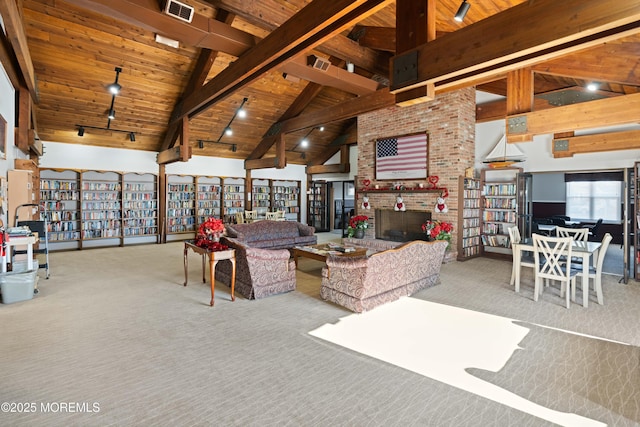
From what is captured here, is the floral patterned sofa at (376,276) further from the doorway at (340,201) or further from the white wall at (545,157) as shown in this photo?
the doorway at (340,201)

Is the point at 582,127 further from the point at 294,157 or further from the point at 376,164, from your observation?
the point at 294,157

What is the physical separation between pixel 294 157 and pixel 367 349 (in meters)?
11.1

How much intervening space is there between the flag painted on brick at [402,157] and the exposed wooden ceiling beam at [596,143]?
2.85 m

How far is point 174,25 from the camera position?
4.66 m

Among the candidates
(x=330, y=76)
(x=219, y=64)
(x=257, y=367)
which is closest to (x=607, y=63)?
(x=330, y=76)

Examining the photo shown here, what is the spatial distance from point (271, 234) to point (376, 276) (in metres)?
4.01

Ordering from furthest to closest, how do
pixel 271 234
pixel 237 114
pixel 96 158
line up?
pixel 237 114
pixel 96 158
pixel 271 234

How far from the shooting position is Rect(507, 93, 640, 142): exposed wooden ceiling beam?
490 centimetres

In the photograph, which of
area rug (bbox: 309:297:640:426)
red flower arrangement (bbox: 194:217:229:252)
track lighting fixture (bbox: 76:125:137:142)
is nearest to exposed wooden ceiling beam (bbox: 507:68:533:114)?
area rug (bbox: 309:297:640:426)

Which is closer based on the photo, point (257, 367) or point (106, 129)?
point (257, 367)

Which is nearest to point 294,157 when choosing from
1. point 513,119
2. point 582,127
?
point 513,119

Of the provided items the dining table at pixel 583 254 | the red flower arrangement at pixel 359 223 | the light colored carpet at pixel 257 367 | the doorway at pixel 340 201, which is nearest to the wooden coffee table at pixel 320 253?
the light colored carpet at pixel 257 367

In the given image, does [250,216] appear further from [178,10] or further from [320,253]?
[178,10]

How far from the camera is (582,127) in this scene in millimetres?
5324
